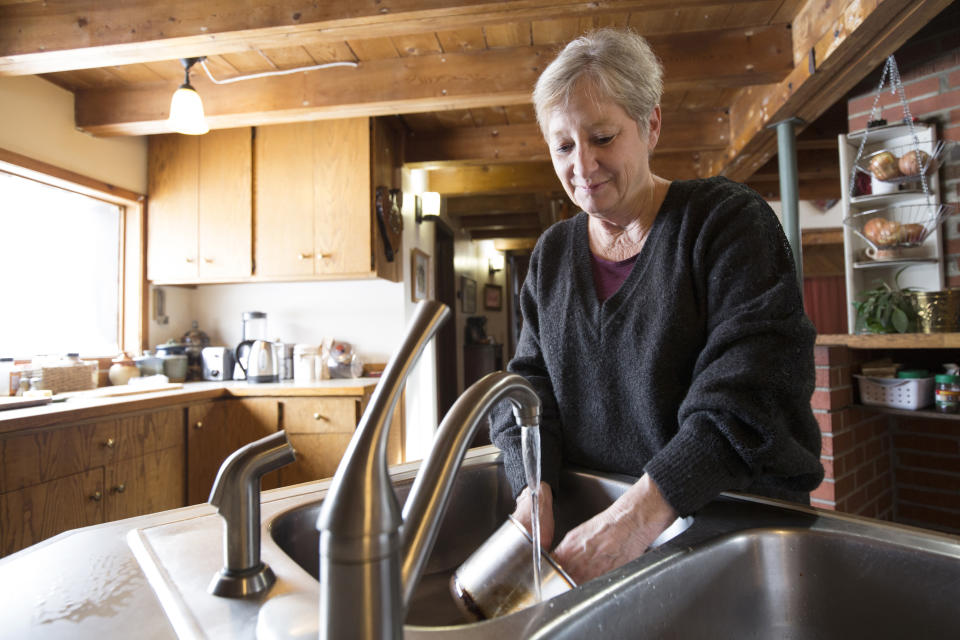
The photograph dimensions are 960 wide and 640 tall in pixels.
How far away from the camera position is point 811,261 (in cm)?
669

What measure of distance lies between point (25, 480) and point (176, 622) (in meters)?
1.91

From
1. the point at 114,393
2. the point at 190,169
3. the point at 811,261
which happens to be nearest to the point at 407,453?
the point at 114,393

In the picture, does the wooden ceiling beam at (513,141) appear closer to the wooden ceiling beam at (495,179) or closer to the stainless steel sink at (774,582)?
the wooden ceiling beam at (495,179)

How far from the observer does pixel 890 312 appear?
6.84ft

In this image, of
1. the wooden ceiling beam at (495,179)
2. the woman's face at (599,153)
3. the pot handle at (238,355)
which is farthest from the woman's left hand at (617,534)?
the wooden ceiling beam at (495,179)

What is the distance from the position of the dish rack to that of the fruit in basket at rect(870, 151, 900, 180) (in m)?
0.89

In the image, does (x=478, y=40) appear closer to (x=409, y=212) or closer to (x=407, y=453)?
(x=409, y=212)

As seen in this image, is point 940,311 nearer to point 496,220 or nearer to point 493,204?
point 493,204

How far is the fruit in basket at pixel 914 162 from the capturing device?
91.8 inches

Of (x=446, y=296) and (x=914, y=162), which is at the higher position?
(x=914, y=162)

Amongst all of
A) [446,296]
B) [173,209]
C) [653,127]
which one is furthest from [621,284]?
[446,296]

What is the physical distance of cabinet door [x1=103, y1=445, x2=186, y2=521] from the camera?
227cm

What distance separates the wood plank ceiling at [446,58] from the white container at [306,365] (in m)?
1.21

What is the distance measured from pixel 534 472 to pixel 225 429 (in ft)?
8.76
